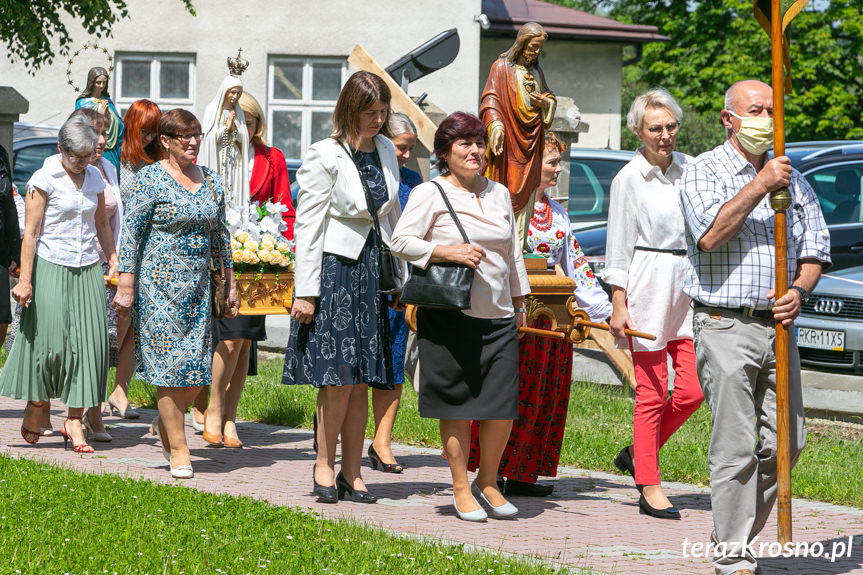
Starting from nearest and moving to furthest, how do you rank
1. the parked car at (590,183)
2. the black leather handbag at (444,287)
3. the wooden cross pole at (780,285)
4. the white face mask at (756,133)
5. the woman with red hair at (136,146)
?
the wooden cross pole at (780,285), the white face mask at (756,133), the black leather handbag at (444,287), the woman with red hair at (136,146), the parked car at (590,183)

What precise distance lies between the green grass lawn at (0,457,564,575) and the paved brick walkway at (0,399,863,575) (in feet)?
1.37

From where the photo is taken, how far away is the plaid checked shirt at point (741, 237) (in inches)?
215

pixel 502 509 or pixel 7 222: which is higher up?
pixel 7 222

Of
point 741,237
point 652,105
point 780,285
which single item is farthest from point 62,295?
point 780,285

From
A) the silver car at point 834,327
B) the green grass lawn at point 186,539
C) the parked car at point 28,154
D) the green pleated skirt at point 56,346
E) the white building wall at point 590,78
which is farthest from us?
the white building wall at point 590,78

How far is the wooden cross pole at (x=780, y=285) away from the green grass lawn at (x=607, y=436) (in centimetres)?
228

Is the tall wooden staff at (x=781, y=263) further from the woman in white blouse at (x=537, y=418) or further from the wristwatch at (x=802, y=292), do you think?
the woman in white blouse at (x=537, y=418)

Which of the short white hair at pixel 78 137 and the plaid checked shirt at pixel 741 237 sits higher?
the short white hair at pixel 78 137

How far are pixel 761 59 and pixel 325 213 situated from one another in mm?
30151

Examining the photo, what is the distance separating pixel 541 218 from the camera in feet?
26.6

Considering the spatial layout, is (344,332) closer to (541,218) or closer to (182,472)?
(182,472)

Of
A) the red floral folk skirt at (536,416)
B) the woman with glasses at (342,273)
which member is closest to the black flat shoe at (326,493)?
the woman with glasses at (342,273)

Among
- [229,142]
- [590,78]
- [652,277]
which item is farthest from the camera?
[590,78]

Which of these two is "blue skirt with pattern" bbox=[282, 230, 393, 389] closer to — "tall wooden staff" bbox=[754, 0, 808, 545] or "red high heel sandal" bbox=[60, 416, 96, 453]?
"red high heel sandal" bbox=[60, 416, 96, 453]
